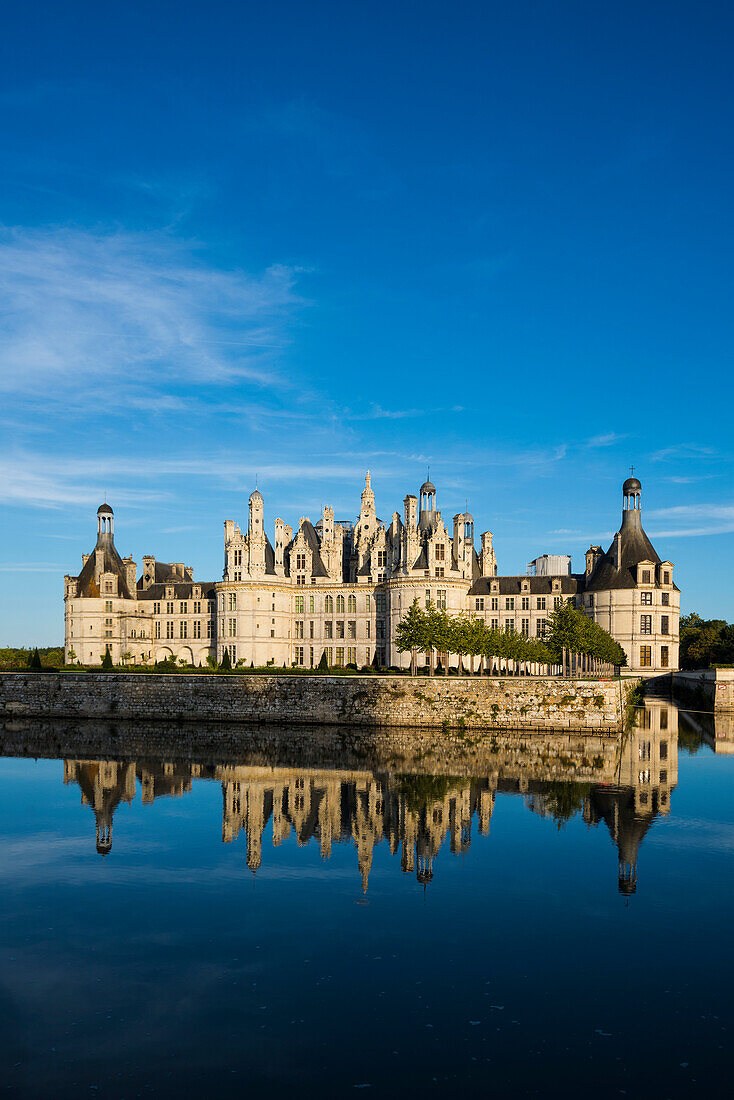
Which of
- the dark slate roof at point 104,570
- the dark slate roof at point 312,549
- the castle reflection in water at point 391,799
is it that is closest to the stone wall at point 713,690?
the castle reflection in water at point 391,799

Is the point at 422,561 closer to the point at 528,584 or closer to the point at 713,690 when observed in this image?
the point at 528,584

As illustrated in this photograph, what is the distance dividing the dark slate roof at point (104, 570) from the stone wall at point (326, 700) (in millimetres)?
A: 34735

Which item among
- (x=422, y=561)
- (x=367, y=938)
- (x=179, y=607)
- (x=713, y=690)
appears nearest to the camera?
(x=367, y=938)

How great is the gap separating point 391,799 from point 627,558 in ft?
206

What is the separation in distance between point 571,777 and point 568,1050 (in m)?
22.6

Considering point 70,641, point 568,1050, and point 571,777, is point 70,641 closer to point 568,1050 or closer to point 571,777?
point 571,777

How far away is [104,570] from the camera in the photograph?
301 ft

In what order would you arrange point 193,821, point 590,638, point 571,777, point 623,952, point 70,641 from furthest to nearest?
point 70,641, point 590,638, point 571,777, point 193,821, point 623,952

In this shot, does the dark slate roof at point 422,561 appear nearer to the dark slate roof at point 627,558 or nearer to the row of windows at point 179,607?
the dark slate roof at point 627,558

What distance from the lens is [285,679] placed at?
52.6 metres

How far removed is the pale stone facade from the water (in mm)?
52228

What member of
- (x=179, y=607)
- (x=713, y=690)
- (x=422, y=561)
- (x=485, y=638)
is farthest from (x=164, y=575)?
(x=713, y=690)

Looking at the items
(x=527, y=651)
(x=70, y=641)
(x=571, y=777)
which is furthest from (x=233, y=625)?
(x=571, y=777)

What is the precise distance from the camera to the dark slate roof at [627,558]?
85.8 m
